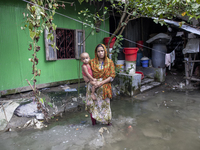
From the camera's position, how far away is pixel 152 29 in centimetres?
974

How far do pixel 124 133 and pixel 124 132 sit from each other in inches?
1.5

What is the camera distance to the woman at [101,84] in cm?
296

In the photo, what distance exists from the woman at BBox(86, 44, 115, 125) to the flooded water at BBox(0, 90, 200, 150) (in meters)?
0.37

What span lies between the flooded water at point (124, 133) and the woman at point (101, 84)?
373mm

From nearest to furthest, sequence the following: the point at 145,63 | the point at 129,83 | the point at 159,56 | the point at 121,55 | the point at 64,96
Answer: the point at 64,96
the point at 129,83
the point at 121,55
the point at 159,56
the point at 145,63

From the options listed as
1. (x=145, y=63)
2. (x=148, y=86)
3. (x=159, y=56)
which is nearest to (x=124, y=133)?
(x=148, y=86)

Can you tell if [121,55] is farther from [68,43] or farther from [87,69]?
[87,69]

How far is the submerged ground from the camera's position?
2.68m

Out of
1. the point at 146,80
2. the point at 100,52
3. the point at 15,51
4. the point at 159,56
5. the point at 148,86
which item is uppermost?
the point at 15,51

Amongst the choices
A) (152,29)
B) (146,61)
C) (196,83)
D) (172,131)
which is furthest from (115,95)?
(152,29)

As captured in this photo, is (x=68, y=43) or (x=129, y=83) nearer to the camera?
(x=129, y=83)

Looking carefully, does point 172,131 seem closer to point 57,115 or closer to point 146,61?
point 57,115

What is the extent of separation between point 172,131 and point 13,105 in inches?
143

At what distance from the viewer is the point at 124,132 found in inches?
122
